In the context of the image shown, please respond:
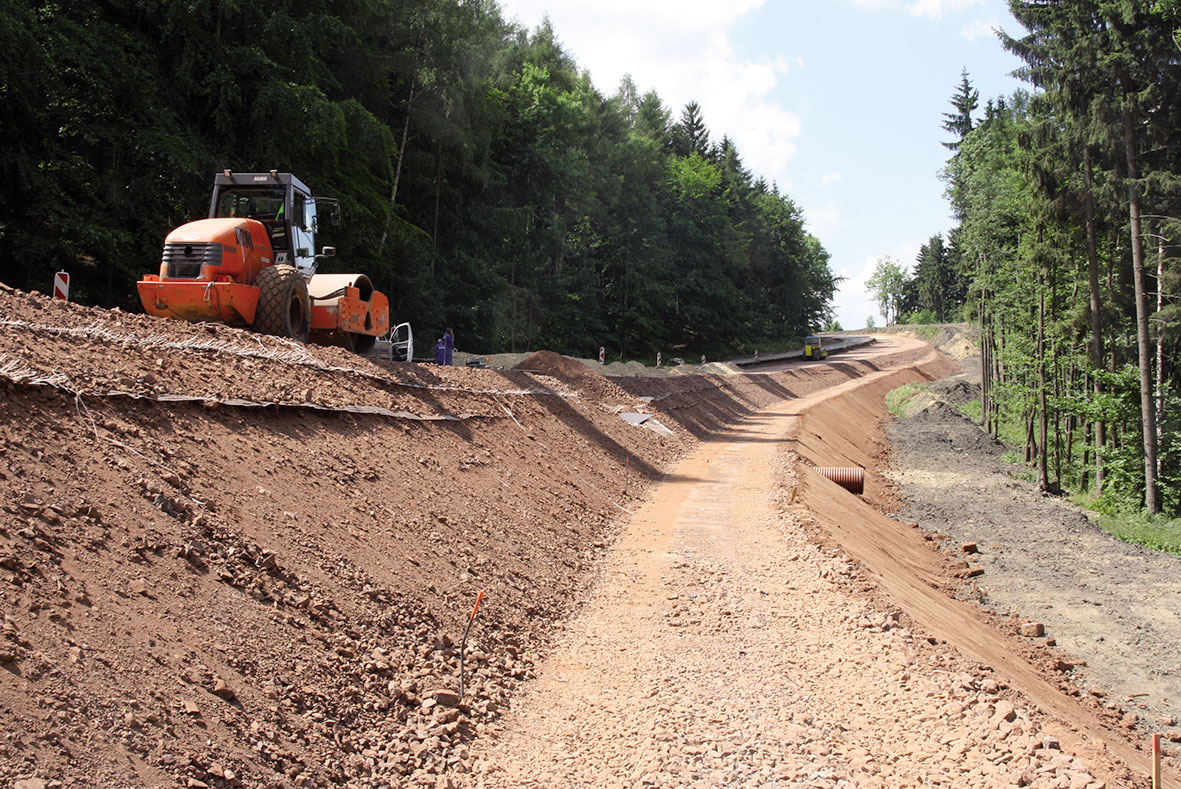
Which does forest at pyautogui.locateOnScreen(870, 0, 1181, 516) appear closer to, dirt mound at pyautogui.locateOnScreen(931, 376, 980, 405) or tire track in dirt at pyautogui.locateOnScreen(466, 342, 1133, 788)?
tire track in dirt at pyautogui.locateOnScreen(466, 342, 1133, 788)

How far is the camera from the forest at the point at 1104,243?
22.1 meters

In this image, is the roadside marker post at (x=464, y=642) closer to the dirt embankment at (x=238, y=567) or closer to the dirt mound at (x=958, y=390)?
the dirt embankment at (x=238, y=567)

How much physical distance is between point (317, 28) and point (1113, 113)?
2244 cm

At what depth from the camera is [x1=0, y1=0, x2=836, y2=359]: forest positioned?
20953 mm

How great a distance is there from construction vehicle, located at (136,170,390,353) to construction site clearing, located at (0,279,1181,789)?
4.77ft

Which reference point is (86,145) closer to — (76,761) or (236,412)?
(236,412)

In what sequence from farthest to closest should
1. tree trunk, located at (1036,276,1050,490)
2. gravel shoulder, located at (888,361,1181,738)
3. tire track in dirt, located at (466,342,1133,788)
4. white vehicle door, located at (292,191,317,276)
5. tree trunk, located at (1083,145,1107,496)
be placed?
tree trunk, located at (1036,276,1050,490), tree trunk, located at (1083,145,1107,496), white vehicle door, located at (292,191,317,276), gravel shoulder, located at (888,361,1181,738), tire track in dirt, located at (466,342,1133,788)

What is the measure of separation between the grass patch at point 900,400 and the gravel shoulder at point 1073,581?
68.8 ft

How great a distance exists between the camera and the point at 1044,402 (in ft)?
88.6

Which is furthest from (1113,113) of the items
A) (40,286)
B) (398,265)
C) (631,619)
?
(40,286)

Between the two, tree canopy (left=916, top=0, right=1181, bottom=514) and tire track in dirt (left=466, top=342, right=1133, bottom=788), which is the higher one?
tree canopy (left=916, top=0, right=1181, bottom=514)

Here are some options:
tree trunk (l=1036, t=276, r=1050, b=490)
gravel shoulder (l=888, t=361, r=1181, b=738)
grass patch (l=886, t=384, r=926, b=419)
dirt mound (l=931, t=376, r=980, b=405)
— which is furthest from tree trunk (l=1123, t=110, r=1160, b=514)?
dirt mound (l=931, t=376, r=980, b=405)

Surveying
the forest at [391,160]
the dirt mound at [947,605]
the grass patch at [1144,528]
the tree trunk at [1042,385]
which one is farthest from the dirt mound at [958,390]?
the dirt mound at [947,605]

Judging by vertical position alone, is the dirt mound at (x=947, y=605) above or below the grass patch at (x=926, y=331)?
below
